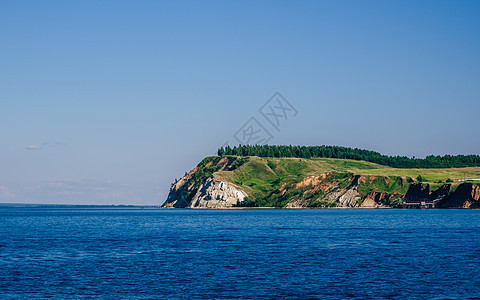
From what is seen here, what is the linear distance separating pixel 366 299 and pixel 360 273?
40.3 feet

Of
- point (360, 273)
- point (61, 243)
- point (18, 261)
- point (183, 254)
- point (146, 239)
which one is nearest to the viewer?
point (360, 273)

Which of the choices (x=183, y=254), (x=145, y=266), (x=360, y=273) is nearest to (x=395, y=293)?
(x=360, y=273)

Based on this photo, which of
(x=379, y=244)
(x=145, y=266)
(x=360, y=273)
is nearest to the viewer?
(x=360, y=273)

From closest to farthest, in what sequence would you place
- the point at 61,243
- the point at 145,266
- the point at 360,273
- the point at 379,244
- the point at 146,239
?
the point at 360,273, the point at 145,266, the point at 379,244, the point at 61,243, the point at 146,239

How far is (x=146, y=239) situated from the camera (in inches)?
3831

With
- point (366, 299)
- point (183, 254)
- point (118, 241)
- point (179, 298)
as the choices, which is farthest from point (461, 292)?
point (118, 241)

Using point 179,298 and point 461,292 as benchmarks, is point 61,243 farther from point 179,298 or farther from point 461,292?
point 461,292

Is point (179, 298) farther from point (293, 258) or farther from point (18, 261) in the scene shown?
point (18, 261)

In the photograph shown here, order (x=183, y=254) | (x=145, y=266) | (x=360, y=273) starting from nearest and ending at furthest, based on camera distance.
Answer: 1. (x=360, y=273)
2. (x=145, y=266)
3. (x=183, y=254)

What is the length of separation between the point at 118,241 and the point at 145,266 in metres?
33.3

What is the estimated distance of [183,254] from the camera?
7288 centimetres

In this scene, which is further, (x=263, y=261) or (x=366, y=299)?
(x=263, y=261)

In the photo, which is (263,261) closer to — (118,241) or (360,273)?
(360,273)

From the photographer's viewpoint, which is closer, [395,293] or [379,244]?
[395,293]
